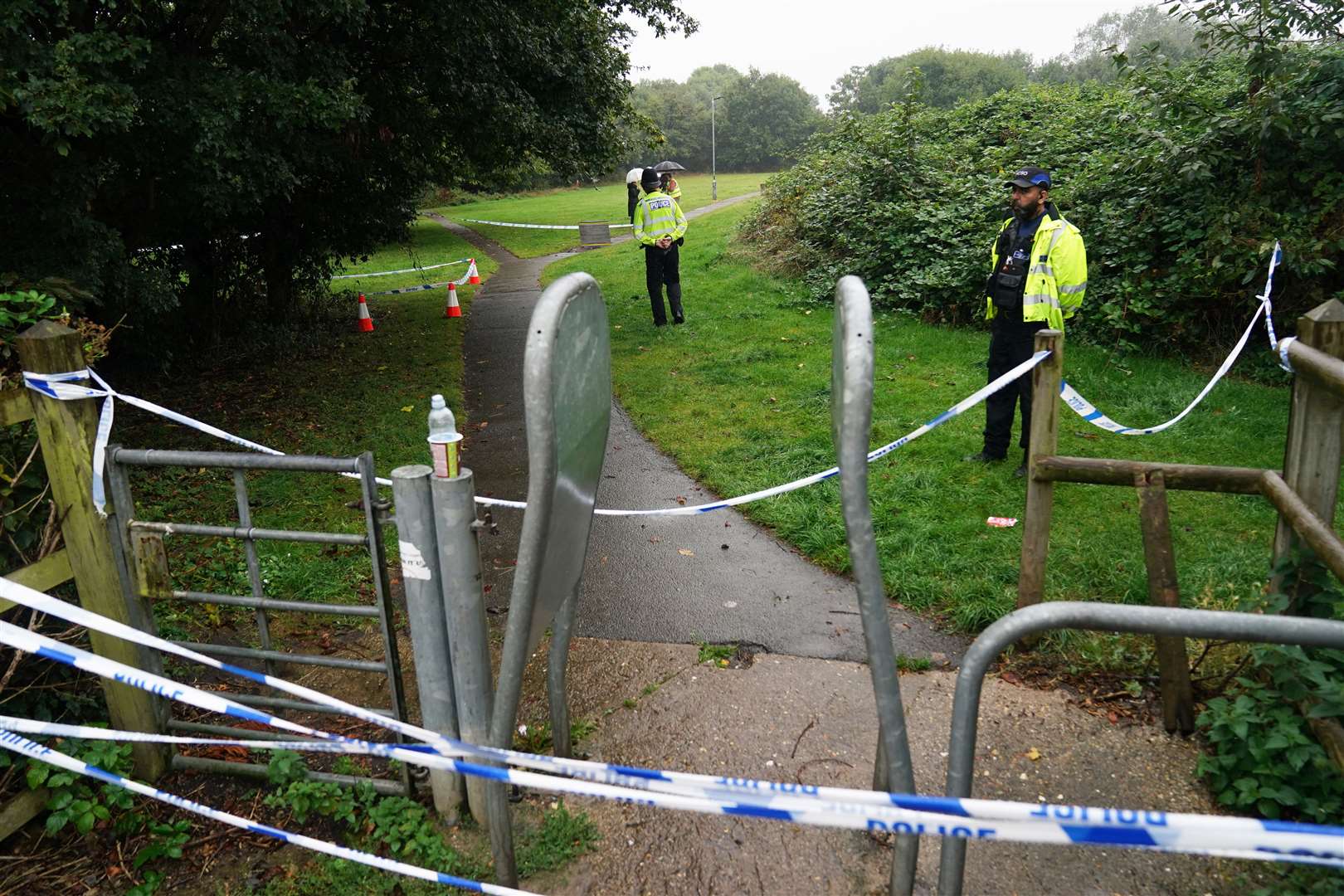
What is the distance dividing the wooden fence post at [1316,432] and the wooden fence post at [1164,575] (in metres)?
0.38

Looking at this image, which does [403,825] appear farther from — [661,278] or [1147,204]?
[661,278]

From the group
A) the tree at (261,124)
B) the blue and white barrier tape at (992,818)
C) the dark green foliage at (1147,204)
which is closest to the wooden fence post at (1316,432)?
the blue and white barrier tape at (992,818)

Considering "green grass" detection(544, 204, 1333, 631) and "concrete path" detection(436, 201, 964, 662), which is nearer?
"concrete path" detection(436, 201, 964, 662)

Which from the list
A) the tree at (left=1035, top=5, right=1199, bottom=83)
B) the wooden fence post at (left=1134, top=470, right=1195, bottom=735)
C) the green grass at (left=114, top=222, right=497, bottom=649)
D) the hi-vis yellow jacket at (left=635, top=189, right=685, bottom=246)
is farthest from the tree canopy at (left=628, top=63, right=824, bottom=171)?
the wooden fence post at (left=1134, top=470, right=1195, bottom=735)

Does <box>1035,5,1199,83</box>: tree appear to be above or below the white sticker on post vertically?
above

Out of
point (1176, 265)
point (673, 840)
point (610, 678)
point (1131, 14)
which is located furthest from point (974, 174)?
point (1131, 14)

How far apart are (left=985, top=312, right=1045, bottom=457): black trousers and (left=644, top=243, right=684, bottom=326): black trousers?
5904mm

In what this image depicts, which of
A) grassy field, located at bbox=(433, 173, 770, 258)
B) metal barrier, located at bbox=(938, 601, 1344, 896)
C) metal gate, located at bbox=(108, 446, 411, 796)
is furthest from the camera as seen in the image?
grassy field, located at bbox=(433, 173, 770, 258)

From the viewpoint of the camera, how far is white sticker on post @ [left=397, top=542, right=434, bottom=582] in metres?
3.02

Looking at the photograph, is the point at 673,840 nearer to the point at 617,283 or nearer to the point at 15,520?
the point at 15,520

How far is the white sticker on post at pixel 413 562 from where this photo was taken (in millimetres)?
3021

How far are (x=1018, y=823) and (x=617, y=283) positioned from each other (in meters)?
15.4

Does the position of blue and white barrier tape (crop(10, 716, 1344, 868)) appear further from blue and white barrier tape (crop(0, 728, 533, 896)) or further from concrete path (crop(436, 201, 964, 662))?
concrete path (crop(436, 201, 964, 662))

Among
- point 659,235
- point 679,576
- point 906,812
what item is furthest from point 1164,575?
point 659,235
